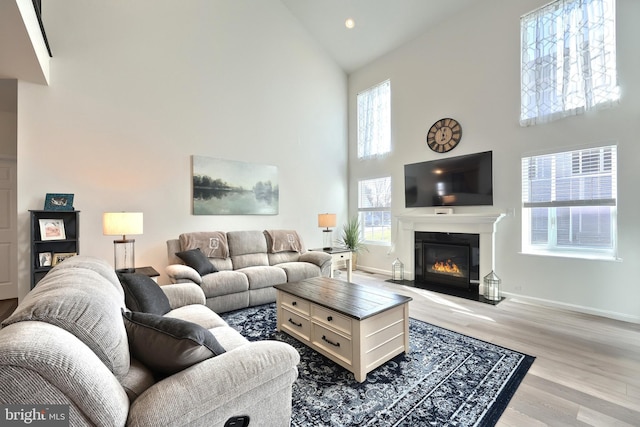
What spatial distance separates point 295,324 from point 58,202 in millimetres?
3102

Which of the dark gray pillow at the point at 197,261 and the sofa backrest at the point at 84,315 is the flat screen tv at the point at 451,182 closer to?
the dark gray pillow at the point at 197,261

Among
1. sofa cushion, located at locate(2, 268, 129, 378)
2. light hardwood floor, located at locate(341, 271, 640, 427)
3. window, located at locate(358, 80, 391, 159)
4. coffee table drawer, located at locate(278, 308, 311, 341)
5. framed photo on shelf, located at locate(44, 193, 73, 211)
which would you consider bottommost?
light hardwood floor, located at locate(341, 271, 640, 427)

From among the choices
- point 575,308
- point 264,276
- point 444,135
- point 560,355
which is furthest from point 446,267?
point 264,276

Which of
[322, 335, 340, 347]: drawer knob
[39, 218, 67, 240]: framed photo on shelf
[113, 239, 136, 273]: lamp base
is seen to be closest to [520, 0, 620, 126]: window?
[322, 335, 340, 347]: drawer knob

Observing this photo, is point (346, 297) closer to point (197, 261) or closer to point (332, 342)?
point (332, 342)

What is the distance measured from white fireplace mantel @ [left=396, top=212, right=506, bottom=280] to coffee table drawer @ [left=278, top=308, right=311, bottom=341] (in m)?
2.96

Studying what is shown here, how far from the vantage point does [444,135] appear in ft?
15.2

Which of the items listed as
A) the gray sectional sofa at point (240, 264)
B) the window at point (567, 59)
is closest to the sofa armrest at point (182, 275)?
the gray sectional sofa at point (240, 264)

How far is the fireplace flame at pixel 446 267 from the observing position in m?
4.49

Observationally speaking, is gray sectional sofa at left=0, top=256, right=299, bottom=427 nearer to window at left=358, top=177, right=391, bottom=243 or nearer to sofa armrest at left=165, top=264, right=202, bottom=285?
sofa armrest at left=165, top=264, right=202, bottom=285

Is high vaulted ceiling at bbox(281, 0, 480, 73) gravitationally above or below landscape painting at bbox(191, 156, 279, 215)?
above

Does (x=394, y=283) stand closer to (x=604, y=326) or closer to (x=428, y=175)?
(x=428, y=175)

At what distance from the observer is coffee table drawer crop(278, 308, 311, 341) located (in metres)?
2.51

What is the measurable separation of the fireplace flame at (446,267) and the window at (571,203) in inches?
39.3
